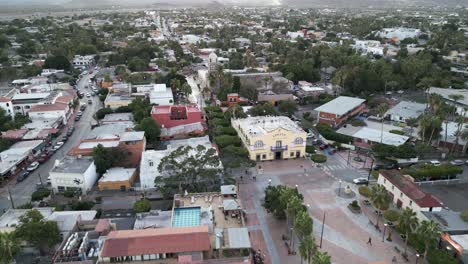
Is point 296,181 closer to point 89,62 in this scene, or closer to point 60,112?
point 60,112

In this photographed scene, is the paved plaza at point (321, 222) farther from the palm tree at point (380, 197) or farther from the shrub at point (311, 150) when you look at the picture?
the shrub at point (311, 150)

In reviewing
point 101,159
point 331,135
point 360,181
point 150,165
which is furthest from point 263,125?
point 101,159

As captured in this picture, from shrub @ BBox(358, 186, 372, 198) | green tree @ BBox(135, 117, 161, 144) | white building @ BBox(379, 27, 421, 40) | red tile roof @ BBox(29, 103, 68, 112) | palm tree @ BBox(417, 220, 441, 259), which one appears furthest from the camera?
white building @ BBox(379, 27, 421, 40)

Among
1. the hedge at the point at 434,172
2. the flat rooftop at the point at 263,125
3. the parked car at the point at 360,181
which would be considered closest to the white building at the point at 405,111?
the hedge at the point at 434,172

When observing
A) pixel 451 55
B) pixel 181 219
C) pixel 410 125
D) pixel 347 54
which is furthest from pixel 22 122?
pixel 451 55

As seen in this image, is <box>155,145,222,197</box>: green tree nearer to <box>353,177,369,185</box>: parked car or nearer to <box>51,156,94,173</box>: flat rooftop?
<box>51,156,94,173</box>: flat rooftop

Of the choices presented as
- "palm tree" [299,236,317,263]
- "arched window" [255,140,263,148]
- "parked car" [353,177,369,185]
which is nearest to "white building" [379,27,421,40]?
"arched window" [255,140,263,148]

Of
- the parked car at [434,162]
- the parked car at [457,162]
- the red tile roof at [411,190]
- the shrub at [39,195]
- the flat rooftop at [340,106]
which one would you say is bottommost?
the parked car at [457,162]
